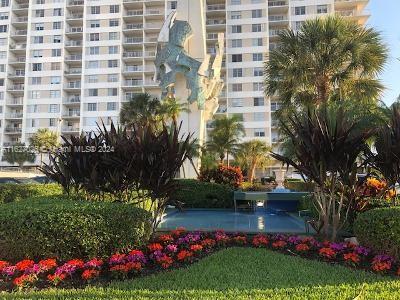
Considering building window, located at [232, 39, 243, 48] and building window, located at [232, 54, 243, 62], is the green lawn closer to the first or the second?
building window, located at [232, 54, 243, 62]

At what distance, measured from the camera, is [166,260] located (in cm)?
642

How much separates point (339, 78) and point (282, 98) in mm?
2538

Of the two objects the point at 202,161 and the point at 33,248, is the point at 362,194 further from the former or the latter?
the point at 202,161

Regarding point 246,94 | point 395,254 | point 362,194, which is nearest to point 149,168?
point 395,254

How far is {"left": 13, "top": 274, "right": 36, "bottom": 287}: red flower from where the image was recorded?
5387 millimetres

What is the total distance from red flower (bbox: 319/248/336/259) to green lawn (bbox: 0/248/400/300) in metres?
0.30

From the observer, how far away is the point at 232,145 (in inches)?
1598

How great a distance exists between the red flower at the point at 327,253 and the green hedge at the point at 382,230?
25.4 inches

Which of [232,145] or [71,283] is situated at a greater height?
[232,145]

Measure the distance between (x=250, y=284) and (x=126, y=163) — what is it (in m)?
3.94

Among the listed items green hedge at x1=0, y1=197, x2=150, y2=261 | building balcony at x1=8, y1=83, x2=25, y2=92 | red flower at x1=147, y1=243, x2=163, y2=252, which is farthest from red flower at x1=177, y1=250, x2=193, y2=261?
building balcony at x1=8, y1=83, x2=25, y2=92

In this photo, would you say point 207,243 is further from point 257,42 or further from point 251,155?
point 257,42

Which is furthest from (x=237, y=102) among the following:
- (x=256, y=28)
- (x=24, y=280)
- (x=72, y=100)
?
(x=24, y=280)

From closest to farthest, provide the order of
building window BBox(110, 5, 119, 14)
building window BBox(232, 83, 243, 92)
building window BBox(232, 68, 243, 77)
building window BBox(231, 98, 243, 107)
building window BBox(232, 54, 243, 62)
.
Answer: building window BBox(231, 98, 243, 107) → building window BBox(232, 83, 243, 92) → building window BBox(232, 68, 243, 77) → building window BBox(232, 54, 243, 62) → building window BBox(110, 5, 119, 14)
